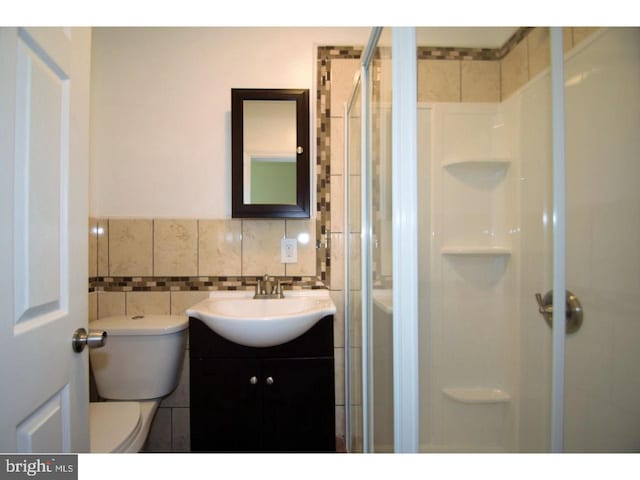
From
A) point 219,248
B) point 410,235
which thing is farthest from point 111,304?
point 410,235

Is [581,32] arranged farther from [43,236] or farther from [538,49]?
[43,236]

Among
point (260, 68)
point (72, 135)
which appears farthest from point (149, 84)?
point (72, 135)

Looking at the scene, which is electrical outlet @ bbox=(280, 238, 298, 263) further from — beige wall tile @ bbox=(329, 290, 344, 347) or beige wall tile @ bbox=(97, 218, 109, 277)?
beige wall tile @ bbox=(97, 218, 109, 277)

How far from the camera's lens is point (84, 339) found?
2.35ft

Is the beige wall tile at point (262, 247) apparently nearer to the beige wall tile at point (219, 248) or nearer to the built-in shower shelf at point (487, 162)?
the beige wall tile at point (219, 248)

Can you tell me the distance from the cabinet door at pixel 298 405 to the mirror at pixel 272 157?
69 cm

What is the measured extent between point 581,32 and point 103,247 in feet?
6.46

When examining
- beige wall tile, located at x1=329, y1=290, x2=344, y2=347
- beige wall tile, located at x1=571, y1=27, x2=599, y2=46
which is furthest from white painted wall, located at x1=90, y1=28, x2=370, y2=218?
beige wall tile, located at x1=571, y1=27, x2=599, y2=46

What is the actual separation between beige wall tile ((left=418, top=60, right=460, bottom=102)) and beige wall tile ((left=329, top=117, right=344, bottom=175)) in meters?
0.75

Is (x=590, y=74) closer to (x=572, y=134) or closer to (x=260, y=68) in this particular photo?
(x=572, y=134)

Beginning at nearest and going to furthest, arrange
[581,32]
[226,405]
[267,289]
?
1. [581,32]
2. [226,405]
3. [267,289]

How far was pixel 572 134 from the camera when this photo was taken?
2.43 feet

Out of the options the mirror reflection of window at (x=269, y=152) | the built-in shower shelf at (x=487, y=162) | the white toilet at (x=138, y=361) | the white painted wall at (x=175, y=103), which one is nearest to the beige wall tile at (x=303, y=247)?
the mirror reflection of window at (x=269, y=152)

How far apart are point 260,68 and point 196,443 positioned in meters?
1.74
